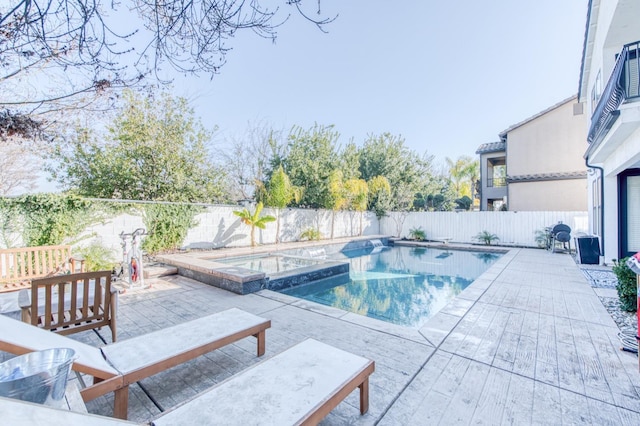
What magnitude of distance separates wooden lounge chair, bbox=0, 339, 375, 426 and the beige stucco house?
19543 mm

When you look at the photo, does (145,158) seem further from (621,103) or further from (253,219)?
(621,103)

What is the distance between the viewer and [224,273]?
613 cm

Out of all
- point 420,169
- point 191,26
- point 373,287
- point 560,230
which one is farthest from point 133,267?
point 420,169

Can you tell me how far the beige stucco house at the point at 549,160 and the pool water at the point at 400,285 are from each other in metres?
7.27

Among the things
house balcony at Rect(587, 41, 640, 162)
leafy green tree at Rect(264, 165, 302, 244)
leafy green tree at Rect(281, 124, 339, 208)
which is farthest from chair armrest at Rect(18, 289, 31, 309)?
leafy green tree at Rect(281, 124, 339, 208)

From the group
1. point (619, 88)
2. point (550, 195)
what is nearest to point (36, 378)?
point (619, 88)

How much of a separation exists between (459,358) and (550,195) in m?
18.3

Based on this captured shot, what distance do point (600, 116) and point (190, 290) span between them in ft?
32.8

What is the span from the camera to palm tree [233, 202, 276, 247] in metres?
11.7

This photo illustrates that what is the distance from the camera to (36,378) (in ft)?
4.85

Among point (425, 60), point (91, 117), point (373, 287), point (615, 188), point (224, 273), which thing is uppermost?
point (425, 60)

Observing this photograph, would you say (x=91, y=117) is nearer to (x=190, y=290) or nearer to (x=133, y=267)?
(x=133, y=267)

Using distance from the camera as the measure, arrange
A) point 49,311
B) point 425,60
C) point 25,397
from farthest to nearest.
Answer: point 425,60 → point 49,311 → point 25,397

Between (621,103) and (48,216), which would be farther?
(48,216)
